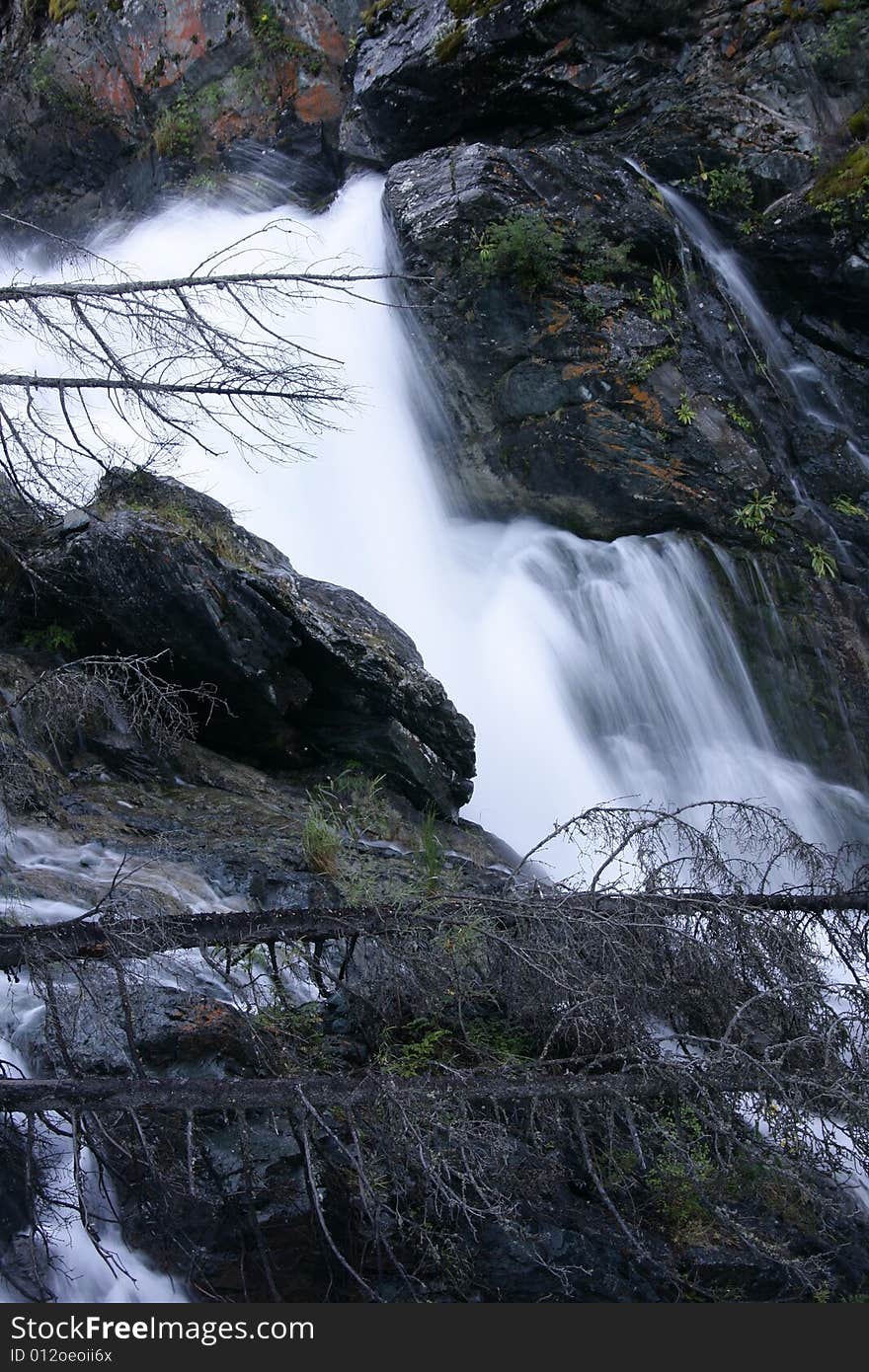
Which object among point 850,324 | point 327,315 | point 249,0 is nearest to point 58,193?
point 249,0

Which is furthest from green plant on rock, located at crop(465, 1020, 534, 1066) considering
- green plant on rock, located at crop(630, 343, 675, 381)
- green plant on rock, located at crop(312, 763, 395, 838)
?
green plant on rock, located at crop(630, 343, 675, 381)

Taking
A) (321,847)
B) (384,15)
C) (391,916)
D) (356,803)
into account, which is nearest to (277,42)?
(384,15)

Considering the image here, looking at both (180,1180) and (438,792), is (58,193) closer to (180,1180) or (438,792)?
(438,792)

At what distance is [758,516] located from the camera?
10.6 metres

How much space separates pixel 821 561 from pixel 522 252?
13.2ft

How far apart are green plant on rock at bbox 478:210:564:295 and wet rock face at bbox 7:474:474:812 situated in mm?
4444

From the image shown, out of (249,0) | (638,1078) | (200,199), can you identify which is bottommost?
(638,1078)

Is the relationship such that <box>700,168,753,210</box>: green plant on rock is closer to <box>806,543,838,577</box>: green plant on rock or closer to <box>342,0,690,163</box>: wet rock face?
<box>342,0,690,163</box>: wet rock face

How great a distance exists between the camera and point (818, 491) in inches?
433

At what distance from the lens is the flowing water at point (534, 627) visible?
9.38 meters

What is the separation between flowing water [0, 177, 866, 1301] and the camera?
938cm

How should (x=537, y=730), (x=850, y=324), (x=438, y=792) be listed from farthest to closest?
(x=850, y=324) < (x=537, y=730) < (x=438, y=792)

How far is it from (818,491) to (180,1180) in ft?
30.3

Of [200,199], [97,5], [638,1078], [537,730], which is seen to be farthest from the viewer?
[97,5]
